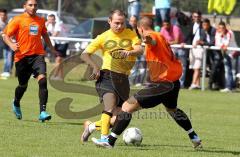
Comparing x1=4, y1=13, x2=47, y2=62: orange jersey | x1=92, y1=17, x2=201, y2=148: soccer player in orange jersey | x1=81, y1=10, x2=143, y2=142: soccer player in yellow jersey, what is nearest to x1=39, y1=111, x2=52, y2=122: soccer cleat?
x1=4, y1=13, x2=47, y2=62: orange jersey

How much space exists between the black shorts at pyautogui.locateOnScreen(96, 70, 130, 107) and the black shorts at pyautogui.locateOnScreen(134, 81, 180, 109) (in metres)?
0.56

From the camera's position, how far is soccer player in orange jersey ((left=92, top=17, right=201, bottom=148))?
9.95 meters

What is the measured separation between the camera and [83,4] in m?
55.5

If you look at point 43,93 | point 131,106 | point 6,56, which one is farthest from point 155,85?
point 6,56

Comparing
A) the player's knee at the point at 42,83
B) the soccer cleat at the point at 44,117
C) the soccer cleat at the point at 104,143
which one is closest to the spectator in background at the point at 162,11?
the player's knee at the point at 42,83

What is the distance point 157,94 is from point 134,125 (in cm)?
329

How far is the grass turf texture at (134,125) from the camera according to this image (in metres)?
9.79

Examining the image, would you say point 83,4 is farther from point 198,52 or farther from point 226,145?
point 226,145

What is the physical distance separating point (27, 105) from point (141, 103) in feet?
21.0

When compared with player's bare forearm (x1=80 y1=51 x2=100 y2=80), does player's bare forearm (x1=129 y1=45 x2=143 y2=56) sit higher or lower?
higher

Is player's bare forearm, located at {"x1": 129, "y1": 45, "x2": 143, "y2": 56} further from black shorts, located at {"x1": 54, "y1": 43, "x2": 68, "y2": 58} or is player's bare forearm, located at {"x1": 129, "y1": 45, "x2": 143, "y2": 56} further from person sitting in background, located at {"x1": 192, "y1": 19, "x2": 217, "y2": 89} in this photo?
black shorts, located at {"x1": 54, "y1": 43, "x2": 68, "y2": 58}

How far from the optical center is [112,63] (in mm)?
10695

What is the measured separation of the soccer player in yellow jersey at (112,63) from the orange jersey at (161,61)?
233mm

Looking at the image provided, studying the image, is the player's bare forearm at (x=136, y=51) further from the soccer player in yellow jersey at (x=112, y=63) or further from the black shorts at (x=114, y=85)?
the black shorts at (x=114, y=85)
